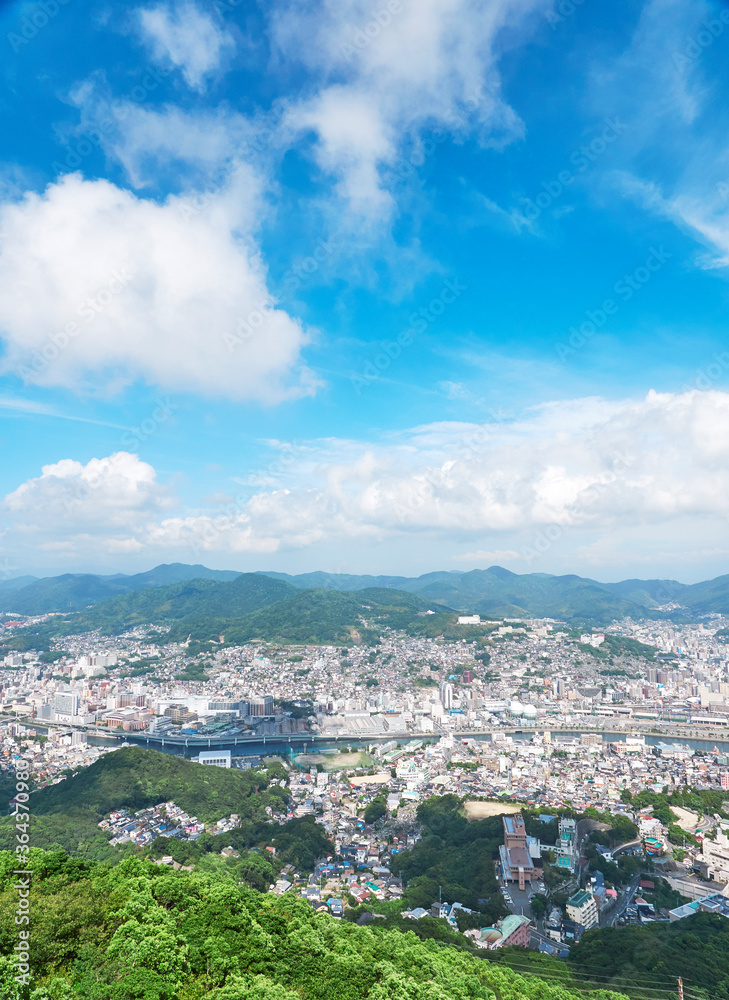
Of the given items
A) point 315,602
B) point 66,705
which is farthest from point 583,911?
point 315,602

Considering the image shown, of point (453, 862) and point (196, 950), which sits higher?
point (196, 950)

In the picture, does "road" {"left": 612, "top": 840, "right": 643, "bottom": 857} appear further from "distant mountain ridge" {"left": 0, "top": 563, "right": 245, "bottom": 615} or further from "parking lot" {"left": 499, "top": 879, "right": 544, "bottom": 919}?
"distant mountain ridge" {"left": 0, "top": 563, "right": 245, "bottom": 615}

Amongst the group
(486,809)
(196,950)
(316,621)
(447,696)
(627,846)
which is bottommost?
(447,696)

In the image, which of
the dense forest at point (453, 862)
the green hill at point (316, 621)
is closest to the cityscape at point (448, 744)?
the dense forest at point (453, 862)

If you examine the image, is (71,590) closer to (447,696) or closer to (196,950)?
(447,696)

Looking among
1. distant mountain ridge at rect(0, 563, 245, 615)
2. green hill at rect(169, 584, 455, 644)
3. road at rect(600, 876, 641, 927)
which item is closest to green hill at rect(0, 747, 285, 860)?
road at rect(600, 876, 641, 927)

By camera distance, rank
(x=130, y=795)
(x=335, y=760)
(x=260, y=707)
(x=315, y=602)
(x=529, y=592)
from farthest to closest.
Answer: (x=529, y=592) → (x=315, y=602) → (x=260, y=707) → (x=335, y=760) → (x=130, y=795)
